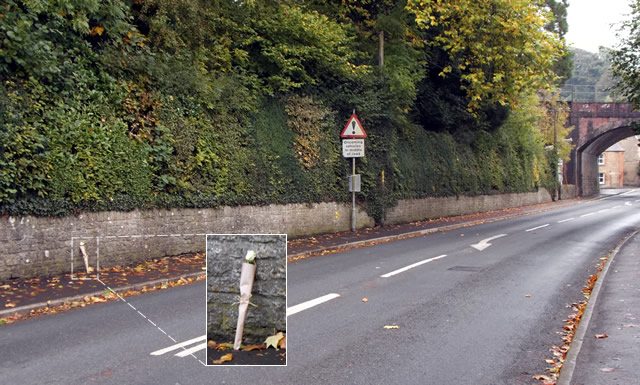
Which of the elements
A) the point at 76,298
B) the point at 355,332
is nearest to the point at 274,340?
the point at 355,332

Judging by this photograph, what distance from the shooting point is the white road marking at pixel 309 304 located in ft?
25.7

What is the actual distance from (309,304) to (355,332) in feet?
5.60

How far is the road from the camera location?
527 centimetres

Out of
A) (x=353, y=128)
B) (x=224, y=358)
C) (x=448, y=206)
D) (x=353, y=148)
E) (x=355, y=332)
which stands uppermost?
(x=353, y=128)

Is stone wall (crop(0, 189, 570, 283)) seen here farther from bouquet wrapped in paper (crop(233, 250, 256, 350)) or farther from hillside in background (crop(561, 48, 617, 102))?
hillside in background (crop(561, 48, 617, 102))

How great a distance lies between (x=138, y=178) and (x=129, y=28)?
3507 millimetres

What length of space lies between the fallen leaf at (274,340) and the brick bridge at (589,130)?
60520 mm

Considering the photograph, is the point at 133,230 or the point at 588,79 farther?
the point at 588,79

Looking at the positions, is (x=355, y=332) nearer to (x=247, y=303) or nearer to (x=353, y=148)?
(x=247, y=303)

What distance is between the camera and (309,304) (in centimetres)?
838

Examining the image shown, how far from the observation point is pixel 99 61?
40.4 feet

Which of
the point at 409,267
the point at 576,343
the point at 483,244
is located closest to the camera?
the point at 576,343

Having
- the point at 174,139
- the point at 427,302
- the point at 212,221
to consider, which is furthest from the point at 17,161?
the point at 427,302

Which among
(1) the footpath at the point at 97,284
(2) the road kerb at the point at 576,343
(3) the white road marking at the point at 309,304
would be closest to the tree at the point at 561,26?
(1) the footpath at the point at 97,284
